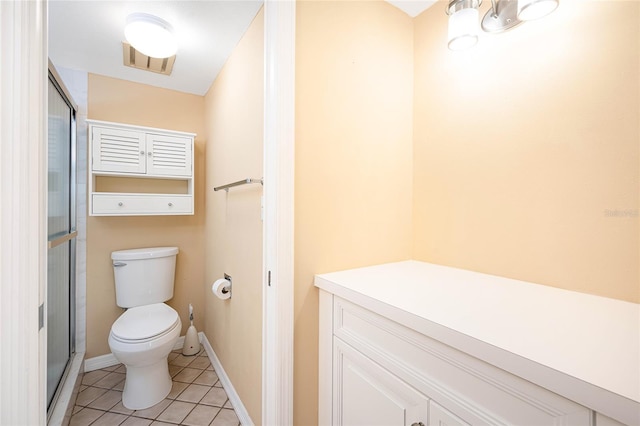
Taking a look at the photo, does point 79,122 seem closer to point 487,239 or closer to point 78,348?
point 78,348

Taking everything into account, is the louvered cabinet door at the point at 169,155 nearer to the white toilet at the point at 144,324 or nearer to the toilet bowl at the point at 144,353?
the white toilet at the point at 144,324

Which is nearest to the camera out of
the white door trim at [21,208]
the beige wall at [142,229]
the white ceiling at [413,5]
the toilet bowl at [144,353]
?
the white door trim at [21,208]

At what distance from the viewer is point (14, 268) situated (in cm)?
67

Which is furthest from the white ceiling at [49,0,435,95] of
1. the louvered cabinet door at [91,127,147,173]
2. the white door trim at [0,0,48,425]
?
the white door trim at [0,0,48,425]

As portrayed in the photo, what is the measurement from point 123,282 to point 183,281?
45 cm

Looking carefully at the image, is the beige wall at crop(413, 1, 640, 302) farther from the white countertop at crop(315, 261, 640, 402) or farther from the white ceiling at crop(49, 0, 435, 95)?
the white ceiling at crop(49, 0, 435, 95)

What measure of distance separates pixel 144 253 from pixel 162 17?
1517 millimetres

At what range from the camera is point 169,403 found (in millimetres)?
1674

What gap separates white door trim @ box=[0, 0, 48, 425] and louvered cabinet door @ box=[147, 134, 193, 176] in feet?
4.67

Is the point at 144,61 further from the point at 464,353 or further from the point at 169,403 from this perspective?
the point at 464,353

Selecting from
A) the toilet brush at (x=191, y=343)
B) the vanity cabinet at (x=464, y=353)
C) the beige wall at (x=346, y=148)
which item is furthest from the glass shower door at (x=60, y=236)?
the vanity cabinet at (x=464, y=353)

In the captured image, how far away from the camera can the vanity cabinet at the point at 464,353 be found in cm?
49

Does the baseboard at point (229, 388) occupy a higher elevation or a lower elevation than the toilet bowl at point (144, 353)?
lower

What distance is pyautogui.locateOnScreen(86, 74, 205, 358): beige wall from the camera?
6.68 feet
